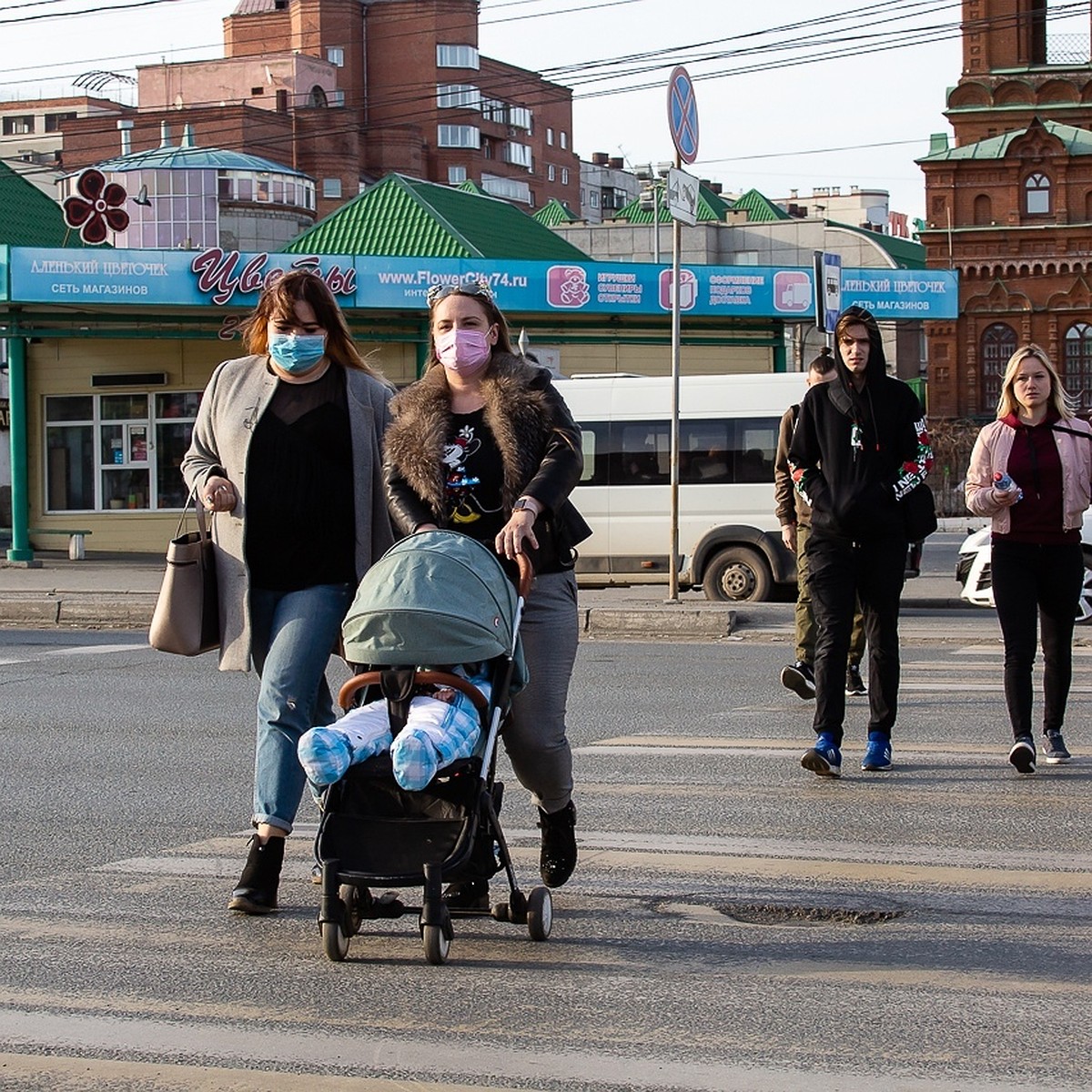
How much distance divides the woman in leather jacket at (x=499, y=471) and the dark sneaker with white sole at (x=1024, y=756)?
11.0 feet

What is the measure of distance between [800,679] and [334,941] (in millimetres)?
6336

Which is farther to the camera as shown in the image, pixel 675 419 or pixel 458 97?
pixel 458 97

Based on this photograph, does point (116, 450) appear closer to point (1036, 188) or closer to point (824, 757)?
point (824, 757)

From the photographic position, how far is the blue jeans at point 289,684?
573 cm

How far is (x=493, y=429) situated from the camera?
216 inches

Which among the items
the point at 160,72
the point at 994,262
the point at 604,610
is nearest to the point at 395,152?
the point at 160,72

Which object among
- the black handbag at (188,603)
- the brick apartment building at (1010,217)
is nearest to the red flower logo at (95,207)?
the black handbag at (188,603)

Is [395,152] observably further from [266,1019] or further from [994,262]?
[266,1019]

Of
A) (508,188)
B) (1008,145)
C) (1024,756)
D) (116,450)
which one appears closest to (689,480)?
(1024,756)

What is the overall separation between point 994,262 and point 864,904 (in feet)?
226

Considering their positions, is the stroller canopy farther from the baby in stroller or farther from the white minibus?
the white minibus

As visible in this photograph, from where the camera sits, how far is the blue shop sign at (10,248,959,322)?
26812 mm

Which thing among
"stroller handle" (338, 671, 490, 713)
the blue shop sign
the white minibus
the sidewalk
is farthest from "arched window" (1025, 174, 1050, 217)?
"stroller handle" (338, 671, 490, 713)

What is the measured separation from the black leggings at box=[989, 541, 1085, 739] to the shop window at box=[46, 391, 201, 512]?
22.8m
